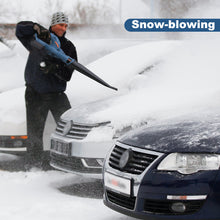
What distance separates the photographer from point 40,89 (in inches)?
287

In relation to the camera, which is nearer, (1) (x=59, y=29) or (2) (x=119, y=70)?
(1) (x=59, y=29)

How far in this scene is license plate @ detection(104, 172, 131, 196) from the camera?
166 inches

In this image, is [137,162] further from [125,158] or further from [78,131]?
[78,131]

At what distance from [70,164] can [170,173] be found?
223cm

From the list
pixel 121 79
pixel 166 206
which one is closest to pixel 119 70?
pixel 121 79

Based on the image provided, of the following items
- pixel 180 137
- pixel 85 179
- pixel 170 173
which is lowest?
pixel 85 179

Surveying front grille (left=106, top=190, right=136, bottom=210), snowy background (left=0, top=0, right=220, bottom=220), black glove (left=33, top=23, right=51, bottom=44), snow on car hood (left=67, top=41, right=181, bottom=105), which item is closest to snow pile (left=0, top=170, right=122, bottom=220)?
snowy background (left=0, top=0, right=220, bottom=220)

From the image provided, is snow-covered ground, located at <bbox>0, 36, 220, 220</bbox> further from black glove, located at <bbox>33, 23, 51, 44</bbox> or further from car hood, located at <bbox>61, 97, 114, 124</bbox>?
black glove, located at <bbox>33, 23, 51, 44</bbox>

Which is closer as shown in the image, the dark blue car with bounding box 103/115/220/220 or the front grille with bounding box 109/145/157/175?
the dark blue car with bounding box 103/115/220/220

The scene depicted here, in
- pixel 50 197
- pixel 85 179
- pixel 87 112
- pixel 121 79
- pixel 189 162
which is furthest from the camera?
pixel 121 79

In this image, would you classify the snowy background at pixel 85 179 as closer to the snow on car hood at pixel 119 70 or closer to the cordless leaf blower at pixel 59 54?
the snow on car hood at pixel 119 70

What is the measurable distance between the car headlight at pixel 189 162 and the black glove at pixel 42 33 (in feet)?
11.4

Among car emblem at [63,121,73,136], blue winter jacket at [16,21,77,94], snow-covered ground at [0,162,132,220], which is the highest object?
blue winter jacket at [16,21,77,94]

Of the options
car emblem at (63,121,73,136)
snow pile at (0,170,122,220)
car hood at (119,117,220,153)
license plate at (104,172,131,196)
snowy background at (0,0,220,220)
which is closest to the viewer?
car hood at (119,117,220,153)
